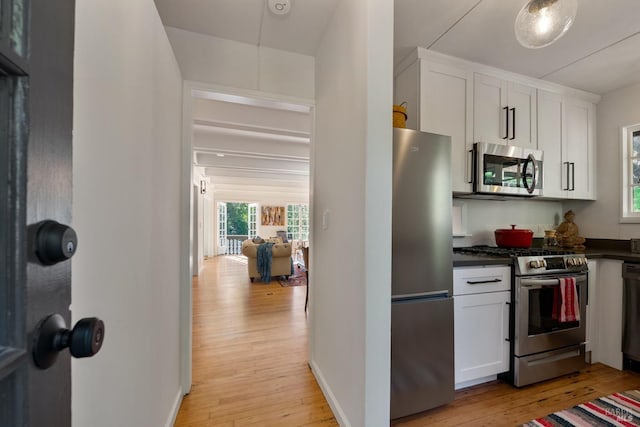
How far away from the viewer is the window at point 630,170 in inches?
101

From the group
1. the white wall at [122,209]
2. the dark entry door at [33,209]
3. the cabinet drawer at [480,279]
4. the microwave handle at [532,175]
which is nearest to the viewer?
the dark entry door at [33,209]

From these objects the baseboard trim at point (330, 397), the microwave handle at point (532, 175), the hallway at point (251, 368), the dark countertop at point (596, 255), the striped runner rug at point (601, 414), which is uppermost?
the microwave handle at point (532, 175)

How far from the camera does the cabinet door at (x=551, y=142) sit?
8.32 feet

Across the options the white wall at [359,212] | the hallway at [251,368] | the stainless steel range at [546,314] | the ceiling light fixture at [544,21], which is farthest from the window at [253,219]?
the ceiling light fixture at [544,21]

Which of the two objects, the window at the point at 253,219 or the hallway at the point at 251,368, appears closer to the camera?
the hallway at the point at 251,368

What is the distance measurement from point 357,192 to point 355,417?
46.1 inches

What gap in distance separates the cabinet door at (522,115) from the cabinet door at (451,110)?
0.50m

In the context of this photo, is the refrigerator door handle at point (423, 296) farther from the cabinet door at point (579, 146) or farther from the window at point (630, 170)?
the window at point (630, 170)

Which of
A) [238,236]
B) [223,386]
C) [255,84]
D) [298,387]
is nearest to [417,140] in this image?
[255,84]

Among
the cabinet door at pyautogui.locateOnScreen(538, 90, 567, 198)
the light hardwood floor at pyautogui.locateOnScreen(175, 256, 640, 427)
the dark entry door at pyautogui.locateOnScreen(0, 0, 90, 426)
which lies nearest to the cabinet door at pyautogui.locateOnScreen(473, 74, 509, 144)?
the cabinet door at pyautogui.locateOnScreen(538, 90, 567, 198)

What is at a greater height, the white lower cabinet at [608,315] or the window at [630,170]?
the window at [630,170]

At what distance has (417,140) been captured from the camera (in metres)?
1.61

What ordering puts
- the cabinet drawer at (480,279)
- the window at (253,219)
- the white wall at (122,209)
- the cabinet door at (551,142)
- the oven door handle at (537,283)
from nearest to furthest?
the white wall at (122,209)
the cabinet drawer at (480,279)
the oven door handle at (537,283)
the cabinet door at (551,142)
the window at (253,219)

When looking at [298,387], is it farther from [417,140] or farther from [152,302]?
[417,140]
